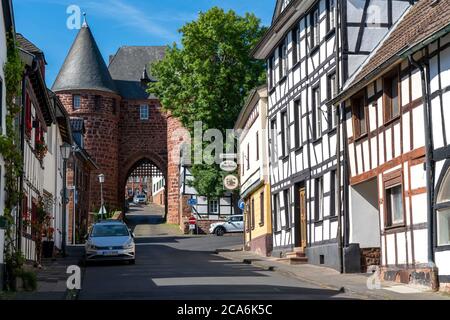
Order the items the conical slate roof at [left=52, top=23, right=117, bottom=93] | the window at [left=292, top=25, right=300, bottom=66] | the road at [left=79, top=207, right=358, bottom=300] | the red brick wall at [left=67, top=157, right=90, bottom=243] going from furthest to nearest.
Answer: the conical slate roof at [left=52, top=23, right=117, bottom=93] → the red brick wall at [left=67, top=157, right=90, bottom=243] → the window at [left=292, top=25, right=300, bottom=66] → the road at [left=79, top=207, right=358, bottom=300]

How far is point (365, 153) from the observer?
2186 cm

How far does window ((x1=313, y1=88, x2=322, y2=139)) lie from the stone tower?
4116cm

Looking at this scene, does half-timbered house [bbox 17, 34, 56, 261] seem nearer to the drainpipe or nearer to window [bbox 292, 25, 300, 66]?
window [bbox 292, 25, 300, 66]

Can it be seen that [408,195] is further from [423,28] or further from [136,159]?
[136,159]

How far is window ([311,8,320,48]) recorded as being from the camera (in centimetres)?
2628

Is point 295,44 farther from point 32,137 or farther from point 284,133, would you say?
point 32,137

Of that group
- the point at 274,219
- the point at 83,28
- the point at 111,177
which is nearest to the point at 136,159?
the point at 111,177

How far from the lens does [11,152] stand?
18109 mm

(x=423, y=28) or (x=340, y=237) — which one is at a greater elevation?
(x=423, y=28)

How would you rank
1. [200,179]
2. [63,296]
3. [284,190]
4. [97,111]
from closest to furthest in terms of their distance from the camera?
[63,296] < [284,190] < [200,179] < [97,111]

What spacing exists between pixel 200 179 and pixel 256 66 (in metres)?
8.01

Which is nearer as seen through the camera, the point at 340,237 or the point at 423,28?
the point at 423,28

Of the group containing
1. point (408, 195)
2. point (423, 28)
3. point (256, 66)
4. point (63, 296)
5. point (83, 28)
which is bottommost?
point (63, 296)

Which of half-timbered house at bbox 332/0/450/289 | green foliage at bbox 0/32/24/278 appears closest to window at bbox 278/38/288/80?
half-timbered house at bbox 332/0/450/289
